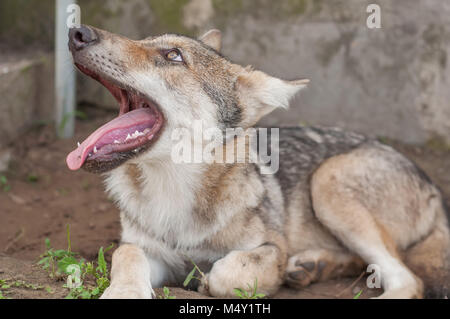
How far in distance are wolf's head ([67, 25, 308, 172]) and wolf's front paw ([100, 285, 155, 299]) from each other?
766 mm

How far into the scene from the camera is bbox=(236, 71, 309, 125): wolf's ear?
174 inches

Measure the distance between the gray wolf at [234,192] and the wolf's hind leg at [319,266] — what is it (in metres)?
0.01

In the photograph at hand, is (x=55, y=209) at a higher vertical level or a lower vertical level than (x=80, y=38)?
lower

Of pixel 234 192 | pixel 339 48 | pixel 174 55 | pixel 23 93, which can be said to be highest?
pixel 339 48

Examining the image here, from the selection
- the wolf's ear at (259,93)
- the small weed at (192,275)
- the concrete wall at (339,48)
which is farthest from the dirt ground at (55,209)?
the wolf's ear at (259,93)

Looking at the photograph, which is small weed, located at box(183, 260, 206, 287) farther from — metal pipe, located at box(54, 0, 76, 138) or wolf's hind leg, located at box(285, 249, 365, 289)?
metal pipe, located at box(54, 0, 76, 138)

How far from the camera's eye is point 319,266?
5.00 metres

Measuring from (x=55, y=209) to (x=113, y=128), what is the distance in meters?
2.23

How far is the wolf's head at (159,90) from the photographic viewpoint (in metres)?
3.89

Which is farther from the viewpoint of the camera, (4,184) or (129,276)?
(4,184)

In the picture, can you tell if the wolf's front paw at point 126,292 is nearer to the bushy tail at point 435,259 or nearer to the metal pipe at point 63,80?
the bushy tail at point 435,259

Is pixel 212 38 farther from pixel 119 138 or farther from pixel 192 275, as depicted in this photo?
pixel 192 275

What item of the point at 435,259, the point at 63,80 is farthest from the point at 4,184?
the point at 435,259
